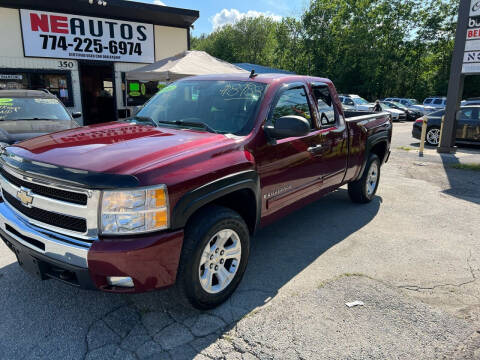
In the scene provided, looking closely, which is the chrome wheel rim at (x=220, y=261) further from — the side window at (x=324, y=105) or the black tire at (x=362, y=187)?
the black tire at (x=362, y=187)

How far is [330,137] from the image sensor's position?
4.34 m

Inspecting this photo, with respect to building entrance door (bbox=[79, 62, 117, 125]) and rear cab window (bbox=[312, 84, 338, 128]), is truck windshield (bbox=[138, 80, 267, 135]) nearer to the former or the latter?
rear cab window (bbox=[312, 84, 338, 128])

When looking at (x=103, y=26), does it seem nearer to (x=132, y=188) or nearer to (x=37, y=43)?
(x=37, y=43)

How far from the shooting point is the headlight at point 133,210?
2316mm

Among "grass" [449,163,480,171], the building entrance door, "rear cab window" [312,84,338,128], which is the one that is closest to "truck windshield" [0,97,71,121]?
"rear cab window" [312,84,338,128]

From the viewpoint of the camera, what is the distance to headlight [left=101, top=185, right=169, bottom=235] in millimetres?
2316

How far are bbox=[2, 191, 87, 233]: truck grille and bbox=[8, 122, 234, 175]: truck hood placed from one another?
1.13 ft

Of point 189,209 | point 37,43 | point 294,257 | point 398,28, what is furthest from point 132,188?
point 398,28

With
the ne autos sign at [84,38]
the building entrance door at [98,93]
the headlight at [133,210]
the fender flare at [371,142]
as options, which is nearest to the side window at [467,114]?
the fender flare at [371,142]

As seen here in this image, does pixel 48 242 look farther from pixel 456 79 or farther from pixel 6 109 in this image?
pixel 456 79

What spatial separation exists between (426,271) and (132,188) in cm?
303

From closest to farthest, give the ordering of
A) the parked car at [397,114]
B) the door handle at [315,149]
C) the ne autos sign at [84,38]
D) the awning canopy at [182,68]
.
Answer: the door handle at [315,149] → the awning canopy at [182,68] → the ne autos sign at [84,38] → the parked car at [397,114]

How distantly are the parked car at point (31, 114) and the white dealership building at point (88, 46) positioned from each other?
5466 millimetres

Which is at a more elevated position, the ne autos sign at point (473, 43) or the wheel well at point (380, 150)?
the ne autos sign at point (473, 43)
